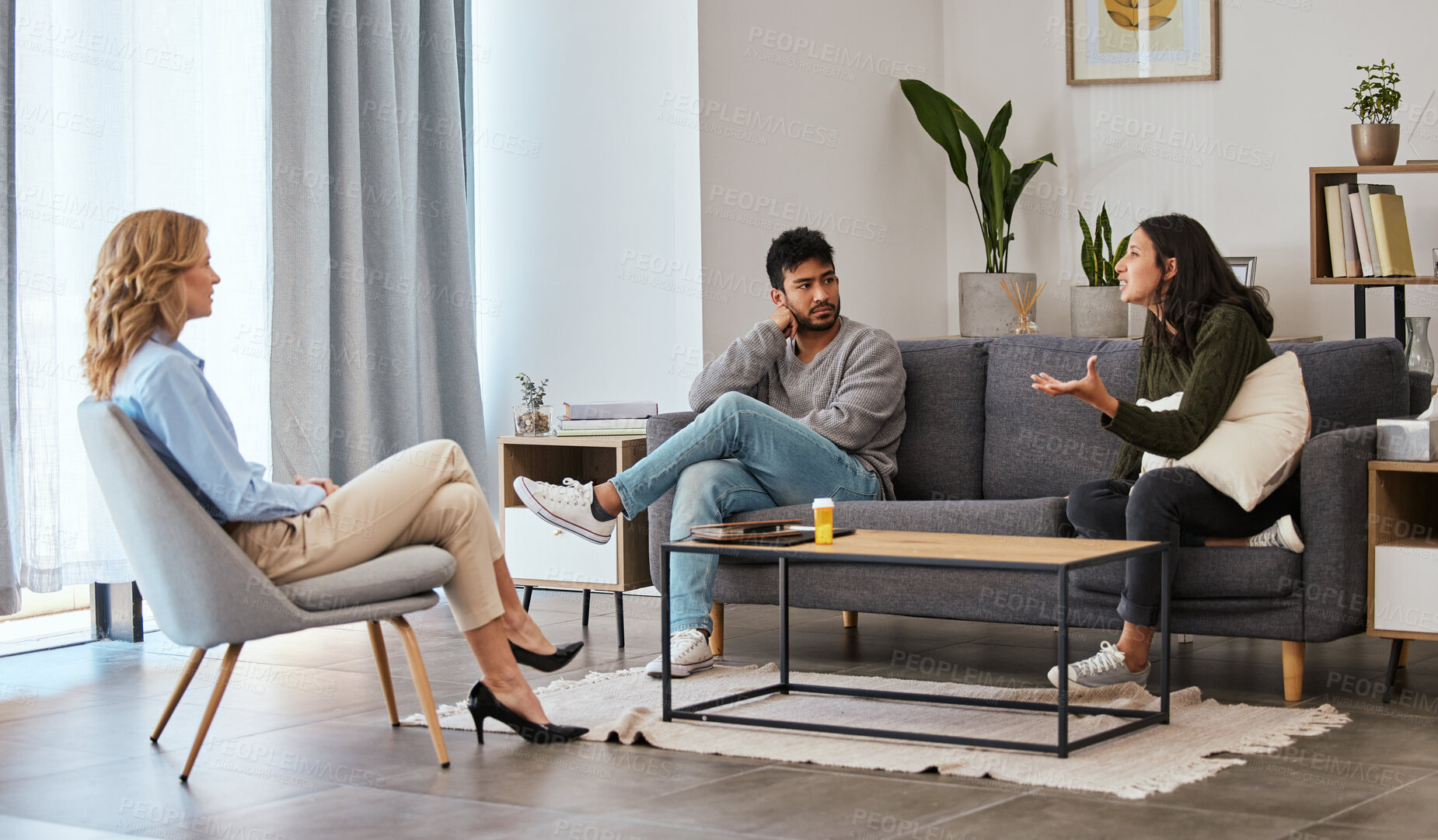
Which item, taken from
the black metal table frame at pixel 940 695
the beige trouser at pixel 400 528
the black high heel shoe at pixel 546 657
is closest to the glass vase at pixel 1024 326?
the black metal table frame at pixel 940 695

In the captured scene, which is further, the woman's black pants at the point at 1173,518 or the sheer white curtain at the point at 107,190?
the sheer white curtain at the point at 107,190

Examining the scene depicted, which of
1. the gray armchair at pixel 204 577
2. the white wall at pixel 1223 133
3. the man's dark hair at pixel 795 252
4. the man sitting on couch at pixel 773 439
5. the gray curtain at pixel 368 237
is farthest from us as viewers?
the white wall at pixel 1223 133

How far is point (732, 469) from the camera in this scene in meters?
3.54

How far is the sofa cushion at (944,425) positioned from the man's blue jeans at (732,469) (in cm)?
29

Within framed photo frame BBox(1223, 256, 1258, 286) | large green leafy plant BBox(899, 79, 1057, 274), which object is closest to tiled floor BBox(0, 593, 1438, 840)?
framed photo frame BBox(1223, 256, 1258, 286)

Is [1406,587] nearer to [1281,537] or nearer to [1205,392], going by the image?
[1281,537]

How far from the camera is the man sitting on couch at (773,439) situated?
3479 mm

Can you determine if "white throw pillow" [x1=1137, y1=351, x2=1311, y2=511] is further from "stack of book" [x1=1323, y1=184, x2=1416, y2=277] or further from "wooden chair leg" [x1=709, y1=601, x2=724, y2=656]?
"stack of book" [x1=1323, y1=184, x2=1416, y2=277]

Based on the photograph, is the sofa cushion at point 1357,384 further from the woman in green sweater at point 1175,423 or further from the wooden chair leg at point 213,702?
the wooden chair leg at point 213,702

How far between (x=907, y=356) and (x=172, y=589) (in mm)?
2103

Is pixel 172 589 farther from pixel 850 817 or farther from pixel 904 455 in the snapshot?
pixel 904 455

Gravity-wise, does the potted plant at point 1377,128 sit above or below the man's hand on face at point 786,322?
above

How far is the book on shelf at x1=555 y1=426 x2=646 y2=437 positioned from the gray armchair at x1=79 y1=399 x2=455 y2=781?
1.49 metres

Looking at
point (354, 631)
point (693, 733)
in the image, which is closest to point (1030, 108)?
point (354, 631)
